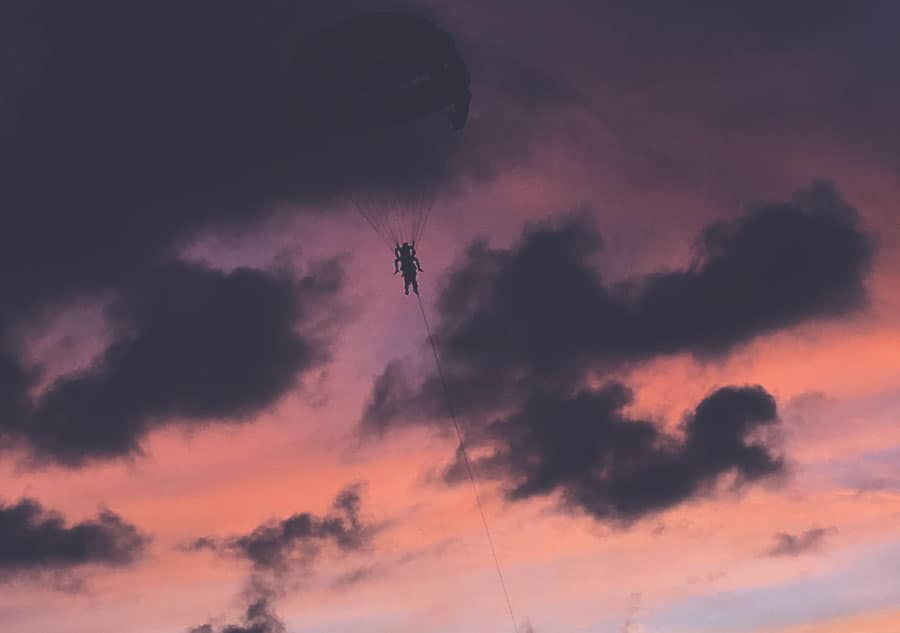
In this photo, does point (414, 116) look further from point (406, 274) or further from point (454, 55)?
point (406, 274)

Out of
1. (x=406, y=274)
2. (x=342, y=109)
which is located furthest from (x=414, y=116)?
(x=406, y=274)

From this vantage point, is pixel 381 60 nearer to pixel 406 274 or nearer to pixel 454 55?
pixel 454 55

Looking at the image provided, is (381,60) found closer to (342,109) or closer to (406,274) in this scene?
(342,109)

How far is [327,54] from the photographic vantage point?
85125 millimetres

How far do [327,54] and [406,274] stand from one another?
45.6 feet

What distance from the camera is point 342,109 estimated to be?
89.3m

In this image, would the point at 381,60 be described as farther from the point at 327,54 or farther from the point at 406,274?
the point at 406,274

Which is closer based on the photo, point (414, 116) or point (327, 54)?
point (327, 54)

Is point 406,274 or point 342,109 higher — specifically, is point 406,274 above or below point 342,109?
below

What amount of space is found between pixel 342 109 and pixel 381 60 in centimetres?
427

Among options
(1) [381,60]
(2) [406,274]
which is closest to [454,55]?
Result: (1) [381,60]

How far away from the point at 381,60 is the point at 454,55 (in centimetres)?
445

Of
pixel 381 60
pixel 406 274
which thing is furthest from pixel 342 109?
pixel 406 274

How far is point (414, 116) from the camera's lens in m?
91.1
